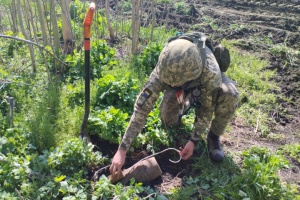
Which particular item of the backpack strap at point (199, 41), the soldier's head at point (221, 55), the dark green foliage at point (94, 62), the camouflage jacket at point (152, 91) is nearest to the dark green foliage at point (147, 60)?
the dark green foliage at point (94, 62)

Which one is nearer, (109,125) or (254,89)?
(109,125)

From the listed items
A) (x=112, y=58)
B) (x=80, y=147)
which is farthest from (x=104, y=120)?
(x=112, y=58)

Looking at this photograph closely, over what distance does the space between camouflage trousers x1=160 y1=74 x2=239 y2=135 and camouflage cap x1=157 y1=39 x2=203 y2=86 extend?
0.44m

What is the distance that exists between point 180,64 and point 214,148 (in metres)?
1.11

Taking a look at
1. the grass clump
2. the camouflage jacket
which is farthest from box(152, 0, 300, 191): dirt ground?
the camouflage jacket

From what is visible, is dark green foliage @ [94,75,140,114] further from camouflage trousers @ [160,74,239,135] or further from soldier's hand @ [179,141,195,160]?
soldier's hand @ [179,141,195,160]

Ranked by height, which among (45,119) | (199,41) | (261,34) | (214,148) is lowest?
(214,148)

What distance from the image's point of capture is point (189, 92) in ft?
9.80

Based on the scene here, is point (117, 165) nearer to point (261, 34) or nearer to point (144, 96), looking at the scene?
point (144, 96)

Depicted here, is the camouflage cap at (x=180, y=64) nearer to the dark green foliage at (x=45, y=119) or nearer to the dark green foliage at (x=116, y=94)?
the dark green foliage at (x=116, y=94)

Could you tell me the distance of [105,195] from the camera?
249cm

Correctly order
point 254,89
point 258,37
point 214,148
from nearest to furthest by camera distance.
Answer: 1. point 214,148
2. point 254,89
3. point 258,37

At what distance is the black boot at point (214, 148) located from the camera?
10.1 feet

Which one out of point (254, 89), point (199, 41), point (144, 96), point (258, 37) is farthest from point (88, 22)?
point (258, 37)
